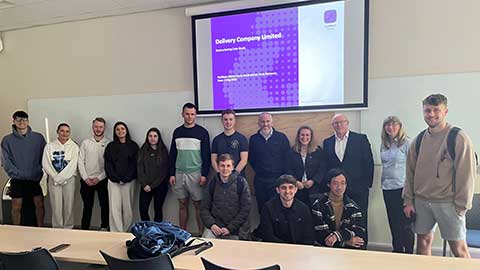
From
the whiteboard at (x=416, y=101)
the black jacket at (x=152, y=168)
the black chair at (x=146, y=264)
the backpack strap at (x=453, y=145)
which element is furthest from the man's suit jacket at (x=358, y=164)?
the black chair at (x=146, y=264)

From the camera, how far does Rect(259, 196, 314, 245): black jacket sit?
3082mm

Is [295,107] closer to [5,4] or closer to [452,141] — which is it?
[452,141]

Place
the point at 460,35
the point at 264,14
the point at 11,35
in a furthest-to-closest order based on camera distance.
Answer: the point at 11,35 < the point at 264,14 < the point at 460,35

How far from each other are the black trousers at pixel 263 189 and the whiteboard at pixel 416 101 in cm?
112

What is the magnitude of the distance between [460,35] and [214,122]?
273cm

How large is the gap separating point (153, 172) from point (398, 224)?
8.96ft

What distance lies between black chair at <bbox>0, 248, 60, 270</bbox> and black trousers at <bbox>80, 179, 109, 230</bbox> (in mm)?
2802

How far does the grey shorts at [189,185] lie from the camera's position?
14.2 ft

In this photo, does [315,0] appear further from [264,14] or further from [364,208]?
[364,208]

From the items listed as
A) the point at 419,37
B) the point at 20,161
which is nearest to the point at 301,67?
the point at 419,37

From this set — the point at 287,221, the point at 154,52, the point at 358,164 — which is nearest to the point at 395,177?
the point at 358,164

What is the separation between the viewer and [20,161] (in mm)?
4832

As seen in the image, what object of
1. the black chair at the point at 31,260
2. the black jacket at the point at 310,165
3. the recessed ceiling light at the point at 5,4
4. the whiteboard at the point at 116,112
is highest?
the recessed ceiling light at the point at 5,4

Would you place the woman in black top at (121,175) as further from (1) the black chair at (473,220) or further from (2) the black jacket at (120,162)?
(1) the black chair at (473,220)
